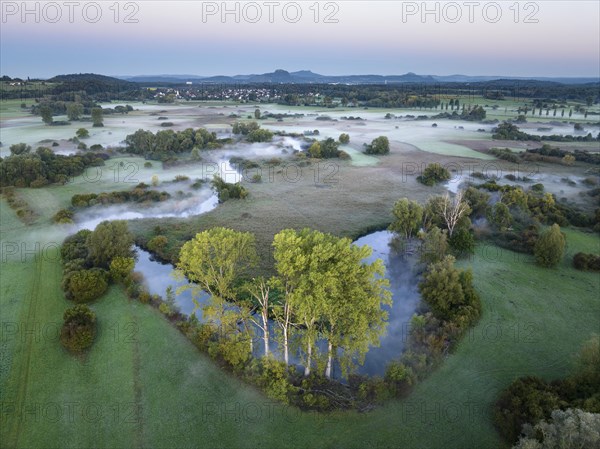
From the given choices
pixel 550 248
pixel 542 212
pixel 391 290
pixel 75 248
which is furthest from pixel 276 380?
pixel 542 212

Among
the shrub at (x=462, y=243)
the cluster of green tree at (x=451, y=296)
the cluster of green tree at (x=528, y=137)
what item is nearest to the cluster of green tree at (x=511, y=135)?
the cluster of green tree at (x=528, y=137)

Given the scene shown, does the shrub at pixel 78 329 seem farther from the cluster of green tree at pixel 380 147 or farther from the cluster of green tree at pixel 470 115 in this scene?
the cluster of green tree at pixel 470 115

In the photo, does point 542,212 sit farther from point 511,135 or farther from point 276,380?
point 511,135

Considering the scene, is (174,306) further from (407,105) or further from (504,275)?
(407,105)

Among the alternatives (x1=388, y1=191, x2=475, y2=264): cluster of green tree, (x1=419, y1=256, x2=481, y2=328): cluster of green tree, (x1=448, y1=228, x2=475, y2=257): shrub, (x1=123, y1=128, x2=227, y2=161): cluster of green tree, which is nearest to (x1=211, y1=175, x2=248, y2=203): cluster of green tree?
(x1=388, y1=191, x2=475, y2=264): cluster of green tree

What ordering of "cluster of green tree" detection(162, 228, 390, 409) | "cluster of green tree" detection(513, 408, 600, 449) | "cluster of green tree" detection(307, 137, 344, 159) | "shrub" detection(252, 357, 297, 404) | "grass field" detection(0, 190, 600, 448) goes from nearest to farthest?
1. "cluster of green tree" detection(513, 408, 600, 449)
2. "cluster of green tree" detection(162, 228, 390, 409)
3. "grass field" detection(0, 190, 600, 448)
4. "shrub" detection(252, 357, 297, 404)
5. "cluster of green tree" detection(307, 137, 344, 159)

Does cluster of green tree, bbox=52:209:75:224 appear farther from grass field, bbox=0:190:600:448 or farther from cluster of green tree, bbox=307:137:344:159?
cluster of green tree, bbox=307:137:344:159
